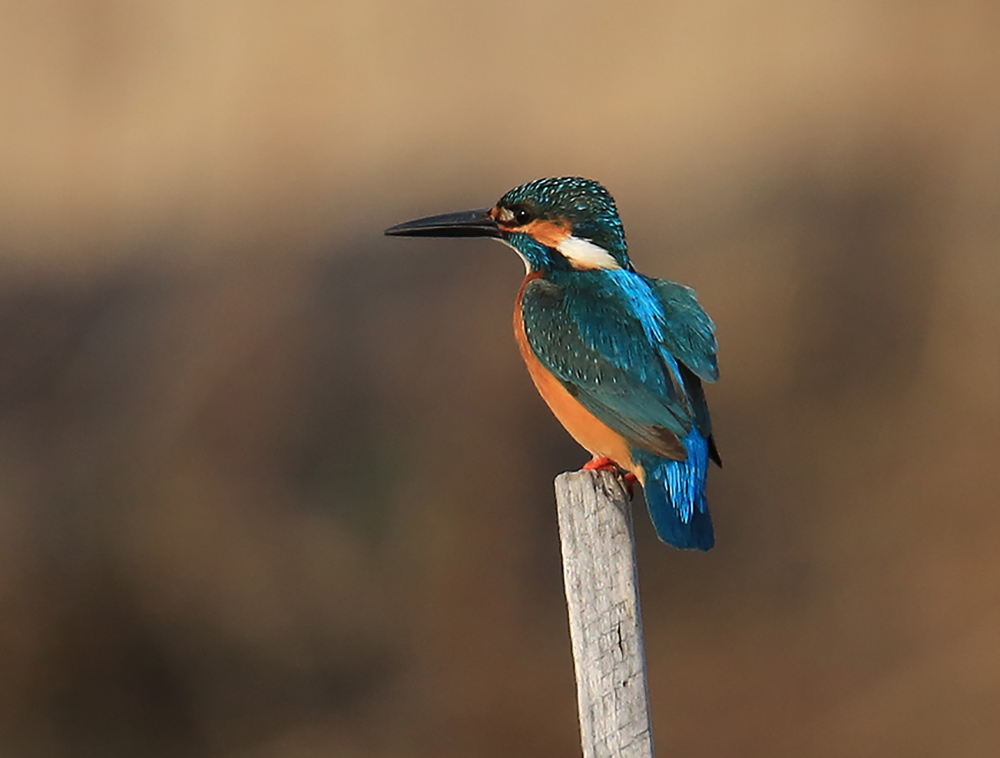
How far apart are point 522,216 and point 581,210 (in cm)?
17

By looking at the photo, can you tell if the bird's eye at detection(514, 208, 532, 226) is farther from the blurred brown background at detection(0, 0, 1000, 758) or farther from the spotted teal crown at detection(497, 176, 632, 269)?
the blurred brown background at detection(0, 0, 1000, 758)

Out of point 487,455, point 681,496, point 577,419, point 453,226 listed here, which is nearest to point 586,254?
point 453,226

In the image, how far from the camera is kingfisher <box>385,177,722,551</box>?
3076mm

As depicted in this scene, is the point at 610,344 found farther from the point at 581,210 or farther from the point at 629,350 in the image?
the point at 581,210

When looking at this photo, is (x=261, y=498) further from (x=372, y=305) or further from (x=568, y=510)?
(x=568, y=510)

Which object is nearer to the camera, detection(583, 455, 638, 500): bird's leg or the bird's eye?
detection(583, 455, 638, 500): bird's leg

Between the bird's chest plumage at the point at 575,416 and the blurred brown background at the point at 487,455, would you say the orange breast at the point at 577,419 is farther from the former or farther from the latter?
the blurred brown background at the point at 487,455

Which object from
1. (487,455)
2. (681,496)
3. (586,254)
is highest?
(586,254)

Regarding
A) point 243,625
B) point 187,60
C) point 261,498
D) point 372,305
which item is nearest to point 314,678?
point 243,625

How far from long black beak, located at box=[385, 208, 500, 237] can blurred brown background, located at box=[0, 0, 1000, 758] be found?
118 inches

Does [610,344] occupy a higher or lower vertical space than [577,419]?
higher

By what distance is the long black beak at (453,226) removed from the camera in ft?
11.8

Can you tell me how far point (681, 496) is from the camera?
3025mm

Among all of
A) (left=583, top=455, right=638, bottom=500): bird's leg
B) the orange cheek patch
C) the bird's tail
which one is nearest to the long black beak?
the orange cheek patch
